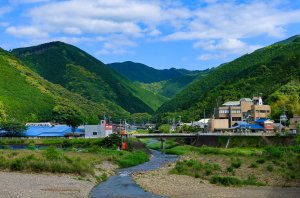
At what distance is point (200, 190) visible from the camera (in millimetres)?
41875

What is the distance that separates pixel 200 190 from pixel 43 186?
1419 centimetres

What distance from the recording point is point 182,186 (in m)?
44.8


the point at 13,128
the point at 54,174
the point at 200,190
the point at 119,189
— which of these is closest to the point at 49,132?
the point at 13,128

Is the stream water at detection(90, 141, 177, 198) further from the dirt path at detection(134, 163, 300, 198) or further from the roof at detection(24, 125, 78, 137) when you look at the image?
the roof at detection(24, 125, 78, 137)

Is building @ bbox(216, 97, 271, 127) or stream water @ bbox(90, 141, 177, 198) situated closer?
stream water @ bbox(90, 141, 177, 198)

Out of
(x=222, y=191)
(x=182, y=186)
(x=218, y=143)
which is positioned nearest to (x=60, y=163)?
(x=182, y=186)

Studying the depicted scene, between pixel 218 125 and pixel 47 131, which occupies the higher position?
pixel 218 125

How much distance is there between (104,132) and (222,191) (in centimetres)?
10312

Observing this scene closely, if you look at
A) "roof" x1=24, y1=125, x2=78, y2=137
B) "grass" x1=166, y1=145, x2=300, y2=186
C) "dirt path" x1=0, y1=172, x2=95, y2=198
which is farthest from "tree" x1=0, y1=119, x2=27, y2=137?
"dirt path" x1=0, y1=172, x2=95, y2=198

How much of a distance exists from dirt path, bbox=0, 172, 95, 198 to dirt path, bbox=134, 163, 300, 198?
6.63 m

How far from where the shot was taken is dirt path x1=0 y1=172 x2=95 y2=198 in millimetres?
35844

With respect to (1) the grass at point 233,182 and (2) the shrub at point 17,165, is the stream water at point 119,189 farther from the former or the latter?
(2) the shrub at point 17,165

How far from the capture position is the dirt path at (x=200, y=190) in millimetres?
38697

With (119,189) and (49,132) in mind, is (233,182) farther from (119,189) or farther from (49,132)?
(49,132)
